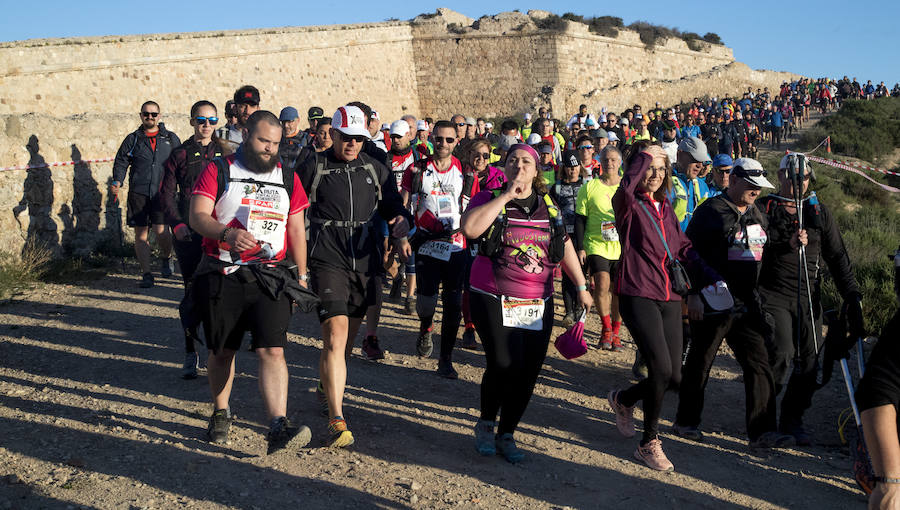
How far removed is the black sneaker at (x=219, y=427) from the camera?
15.9 feet

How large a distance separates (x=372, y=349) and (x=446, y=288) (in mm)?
851

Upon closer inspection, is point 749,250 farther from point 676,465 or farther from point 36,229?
point 36,229

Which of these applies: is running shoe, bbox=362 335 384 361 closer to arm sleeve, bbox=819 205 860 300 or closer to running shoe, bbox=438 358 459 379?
running shoe, bbox=438 358 459 379

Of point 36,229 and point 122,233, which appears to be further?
point 122,233

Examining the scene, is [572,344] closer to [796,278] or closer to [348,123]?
[796,278]

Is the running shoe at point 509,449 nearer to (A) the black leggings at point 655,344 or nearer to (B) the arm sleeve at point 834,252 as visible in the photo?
(A) the black leggings at point 655,344

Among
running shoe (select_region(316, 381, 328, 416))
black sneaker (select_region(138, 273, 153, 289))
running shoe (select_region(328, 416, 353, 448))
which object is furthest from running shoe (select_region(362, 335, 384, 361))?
black sneaker (select_region(138, 273, 153, 289))

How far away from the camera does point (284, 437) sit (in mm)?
4484

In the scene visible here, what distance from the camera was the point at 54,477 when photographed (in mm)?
4262

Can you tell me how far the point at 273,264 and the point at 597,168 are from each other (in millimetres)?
5653

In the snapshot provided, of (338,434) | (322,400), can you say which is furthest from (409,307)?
(338,434)

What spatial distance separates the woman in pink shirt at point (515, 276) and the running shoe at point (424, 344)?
228 cm

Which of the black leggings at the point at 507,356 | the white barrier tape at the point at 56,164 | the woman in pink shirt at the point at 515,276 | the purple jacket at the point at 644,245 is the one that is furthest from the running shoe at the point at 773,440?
the white barrier tape at the point at 56,164

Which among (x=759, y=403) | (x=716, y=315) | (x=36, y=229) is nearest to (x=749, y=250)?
→ (x=716, y=315)
